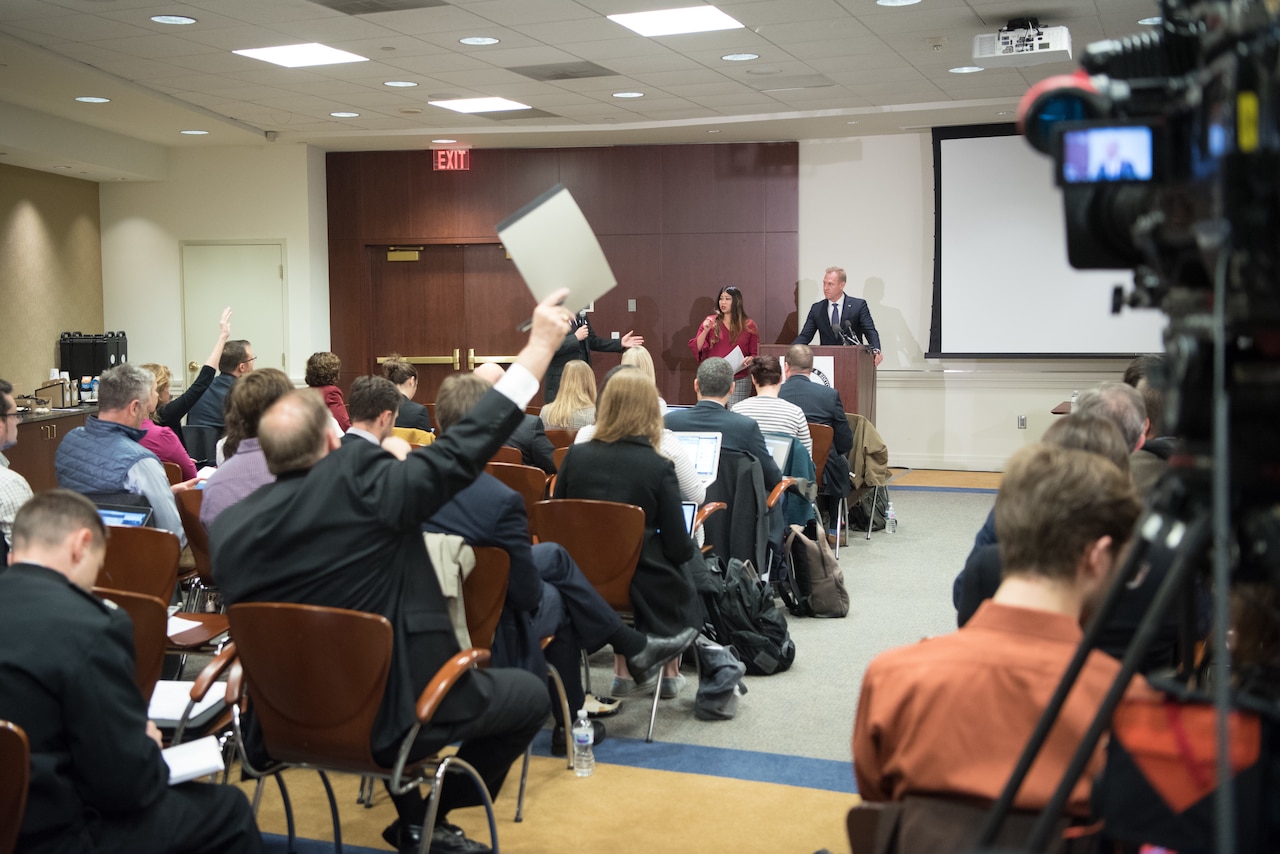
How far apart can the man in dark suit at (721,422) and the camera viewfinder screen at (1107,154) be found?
3.89 meters

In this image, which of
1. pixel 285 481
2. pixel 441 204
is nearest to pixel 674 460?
pixel 285 481

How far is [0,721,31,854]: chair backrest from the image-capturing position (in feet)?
6.40

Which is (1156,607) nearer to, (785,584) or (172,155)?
(785,584)

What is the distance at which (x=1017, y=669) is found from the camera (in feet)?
5.47

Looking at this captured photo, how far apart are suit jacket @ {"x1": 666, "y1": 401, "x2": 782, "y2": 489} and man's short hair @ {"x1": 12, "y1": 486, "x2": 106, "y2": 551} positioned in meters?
3.21

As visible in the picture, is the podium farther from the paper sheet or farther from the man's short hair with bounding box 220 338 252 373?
the paper sheet

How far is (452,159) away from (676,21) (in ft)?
17.4

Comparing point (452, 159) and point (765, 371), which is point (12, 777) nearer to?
point (765, 371)

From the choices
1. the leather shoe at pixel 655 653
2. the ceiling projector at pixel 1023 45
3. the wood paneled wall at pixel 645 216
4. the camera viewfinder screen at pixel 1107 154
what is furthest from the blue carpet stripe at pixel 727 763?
the wood paneled wall at pixel 645 216

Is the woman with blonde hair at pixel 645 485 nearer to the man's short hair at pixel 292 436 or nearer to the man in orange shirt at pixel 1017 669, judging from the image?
the man's short hair at pixel 292 436

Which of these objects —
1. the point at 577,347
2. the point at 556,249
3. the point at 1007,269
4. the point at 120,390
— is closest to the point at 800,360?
the point at 577,347

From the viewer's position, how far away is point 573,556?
13.8 ft

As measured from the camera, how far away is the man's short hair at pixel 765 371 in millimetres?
6336

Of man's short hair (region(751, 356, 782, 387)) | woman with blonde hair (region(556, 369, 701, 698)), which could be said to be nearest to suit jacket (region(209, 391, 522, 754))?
woman with blonde hair (region(556, 369, 701, 698))
